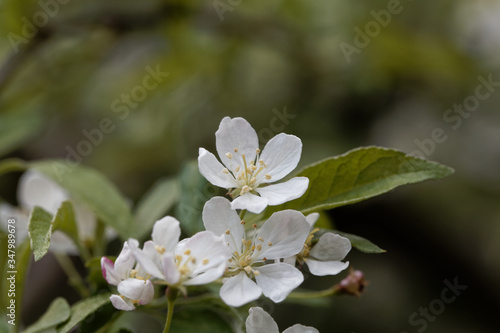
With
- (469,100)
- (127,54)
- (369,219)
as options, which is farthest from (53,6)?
(469,100)

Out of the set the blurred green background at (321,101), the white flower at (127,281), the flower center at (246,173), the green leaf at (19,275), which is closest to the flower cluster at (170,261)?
the white flower at (127,281)

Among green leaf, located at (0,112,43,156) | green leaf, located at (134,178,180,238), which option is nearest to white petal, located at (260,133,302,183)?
green leaf, located at (134,178,180,238)

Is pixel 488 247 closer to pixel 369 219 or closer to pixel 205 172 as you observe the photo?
pixel 369 219

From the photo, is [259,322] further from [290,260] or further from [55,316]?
[55,316]

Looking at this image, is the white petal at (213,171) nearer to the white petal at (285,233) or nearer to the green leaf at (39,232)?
the white petal at (285,233)

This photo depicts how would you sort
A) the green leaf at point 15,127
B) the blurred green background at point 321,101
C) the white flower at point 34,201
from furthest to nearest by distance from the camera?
the blurred green background at point 321,101 < the green leaf at point 15,127 < the white flower at point 34,201

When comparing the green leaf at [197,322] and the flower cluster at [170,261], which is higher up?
the flower cluster at [170,261]

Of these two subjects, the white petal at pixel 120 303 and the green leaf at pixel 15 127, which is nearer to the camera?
the white petal at pixel 120 303

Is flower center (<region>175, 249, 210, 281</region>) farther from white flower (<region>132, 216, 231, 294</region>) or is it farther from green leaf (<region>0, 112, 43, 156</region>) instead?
green leaf (<region>0, 112, 43, 156</region>)

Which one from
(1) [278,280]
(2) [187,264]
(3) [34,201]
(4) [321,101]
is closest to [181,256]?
(2) [187,264]
